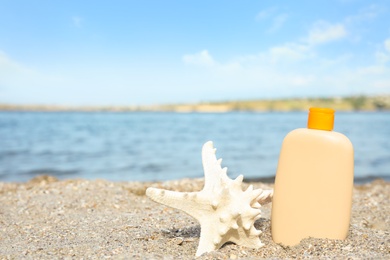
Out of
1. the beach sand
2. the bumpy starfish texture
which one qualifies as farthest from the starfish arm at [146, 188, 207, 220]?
the beach sand

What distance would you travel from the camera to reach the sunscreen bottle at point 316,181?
10.1 ft

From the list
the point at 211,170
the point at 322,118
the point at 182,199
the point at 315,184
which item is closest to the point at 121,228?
the point at 182,199

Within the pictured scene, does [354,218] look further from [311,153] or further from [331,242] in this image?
A: [311,153]

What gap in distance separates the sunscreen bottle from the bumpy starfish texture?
11.7 inches

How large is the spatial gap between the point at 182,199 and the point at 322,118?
1.39 metres

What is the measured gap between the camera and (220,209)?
9.98 feet

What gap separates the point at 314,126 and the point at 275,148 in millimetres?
13582

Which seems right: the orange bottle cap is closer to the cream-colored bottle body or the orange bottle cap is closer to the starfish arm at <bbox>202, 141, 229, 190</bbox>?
the cream-colored bottle body

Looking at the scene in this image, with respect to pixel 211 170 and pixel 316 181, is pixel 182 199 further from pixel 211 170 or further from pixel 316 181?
pixel 316 181

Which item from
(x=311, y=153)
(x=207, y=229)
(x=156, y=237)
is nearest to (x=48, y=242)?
(x=156, y=237)

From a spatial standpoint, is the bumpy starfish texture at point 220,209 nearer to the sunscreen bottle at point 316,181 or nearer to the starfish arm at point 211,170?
the starfish arm at point 211,170

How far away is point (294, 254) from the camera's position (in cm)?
298

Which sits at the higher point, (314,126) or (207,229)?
(314,126)

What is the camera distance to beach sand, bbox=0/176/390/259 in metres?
3.03
